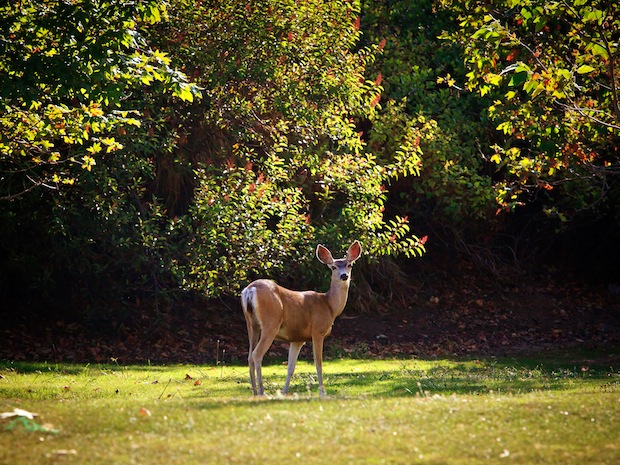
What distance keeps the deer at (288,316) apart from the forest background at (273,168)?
3.16 meters

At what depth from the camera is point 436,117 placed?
2166 centimetres

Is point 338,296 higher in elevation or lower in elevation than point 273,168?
lower

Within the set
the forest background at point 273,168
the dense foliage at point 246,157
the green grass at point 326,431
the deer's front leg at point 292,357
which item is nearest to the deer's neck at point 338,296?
the deer's front leg at point 292,357

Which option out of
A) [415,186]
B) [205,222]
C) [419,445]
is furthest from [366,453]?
[415,186]

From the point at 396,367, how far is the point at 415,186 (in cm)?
674

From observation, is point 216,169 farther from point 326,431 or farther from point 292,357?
point 326,431

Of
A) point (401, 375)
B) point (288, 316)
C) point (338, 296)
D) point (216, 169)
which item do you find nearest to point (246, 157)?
point (216, 169)

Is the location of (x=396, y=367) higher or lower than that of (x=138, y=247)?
lower

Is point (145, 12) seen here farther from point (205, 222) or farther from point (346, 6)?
point (346, 6)

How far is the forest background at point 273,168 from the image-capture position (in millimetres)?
14867

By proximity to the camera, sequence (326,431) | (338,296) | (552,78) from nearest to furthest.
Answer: (326,431) → (552,78) → (338,296)

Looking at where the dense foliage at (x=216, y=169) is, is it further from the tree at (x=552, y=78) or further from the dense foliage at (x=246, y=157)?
the tree at (x=552, y=78)

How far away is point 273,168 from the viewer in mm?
16906

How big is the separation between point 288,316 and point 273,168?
18.1ft
